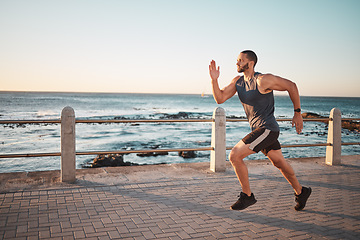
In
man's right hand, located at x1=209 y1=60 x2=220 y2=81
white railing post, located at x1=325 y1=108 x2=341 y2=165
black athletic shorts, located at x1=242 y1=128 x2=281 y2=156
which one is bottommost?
white railing post, located at x1=325 y1=108 x2=341 y2=165

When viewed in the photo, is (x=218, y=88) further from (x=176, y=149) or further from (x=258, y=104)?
(x=176, y=149)

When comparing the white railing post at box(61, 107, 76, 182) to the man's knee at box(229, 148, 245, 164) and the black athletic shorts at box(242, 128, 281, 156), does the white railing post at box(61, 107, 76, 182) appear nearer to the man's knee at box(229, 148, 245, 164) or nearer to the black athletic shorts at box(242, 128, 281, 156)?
the man's knee at box(229, 148, 245, 164)

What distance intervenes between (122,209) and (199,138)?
2270 centimetres

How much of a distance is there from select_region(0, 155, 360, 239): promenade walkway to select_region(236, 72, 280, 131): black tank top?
4.33 feet

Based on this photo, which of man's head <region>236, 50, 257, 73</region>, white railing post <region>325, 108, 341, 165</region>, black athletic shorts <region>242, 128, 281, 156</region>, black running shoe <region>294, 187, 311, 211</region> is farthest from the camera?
white railing post <region>325, 108, 341, 165</region>

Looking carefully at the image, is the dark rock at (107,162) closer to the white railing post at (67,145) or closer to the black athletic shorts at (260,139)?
the white railing post at (67,145)

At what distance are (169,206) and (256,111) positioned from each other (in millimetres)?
1939

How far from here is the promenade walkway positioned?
14.0 feet

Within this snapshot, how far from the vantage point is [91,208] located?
16.6ft

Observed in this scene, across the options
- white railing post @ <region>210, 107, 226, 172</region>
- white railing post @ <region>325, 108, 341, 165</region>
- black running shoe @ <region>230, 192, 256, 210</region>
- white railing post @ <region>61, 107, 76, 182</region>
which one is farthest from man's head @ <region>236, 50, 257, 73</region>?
white railing post @ <region>325, 108, 341, 165</region>

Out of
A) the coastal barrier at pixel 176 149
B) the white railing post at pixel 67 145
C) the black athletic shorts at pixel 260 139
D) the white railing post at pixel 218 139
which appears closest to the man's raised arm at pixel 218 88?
the black athletic shorts at pixel 260 139

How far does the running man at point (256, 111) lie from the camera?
447cm

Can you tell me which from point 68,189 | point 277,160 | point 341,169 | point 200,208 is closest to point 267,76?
point 277,160

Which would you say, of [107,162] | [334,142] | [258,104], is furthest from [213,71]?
[107,162]
